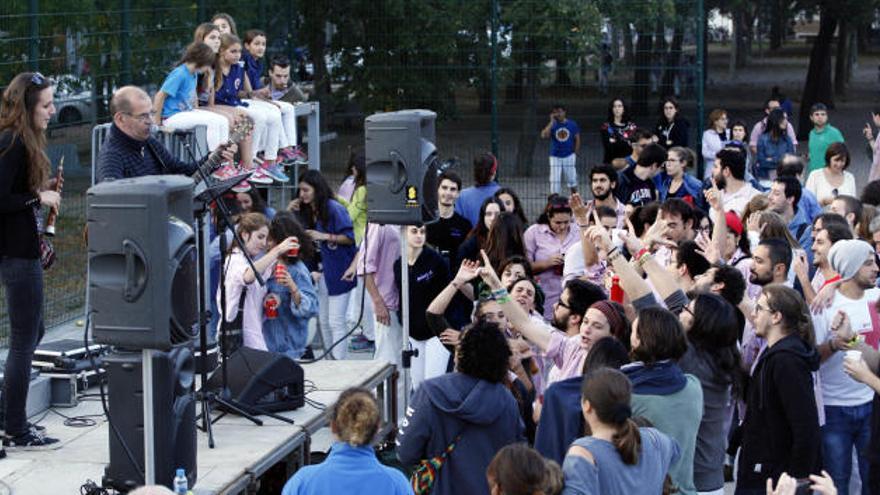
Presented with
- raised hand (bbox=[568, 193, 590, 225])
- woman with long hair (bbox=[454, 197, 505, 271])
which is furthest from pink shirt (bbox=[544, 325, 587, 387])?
woman with long hair (bbox=[454, 197, 505, 271])

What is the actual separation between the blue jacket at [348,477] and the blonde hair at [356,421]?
4 cm

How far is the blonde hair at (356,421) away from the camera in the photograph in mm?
5473

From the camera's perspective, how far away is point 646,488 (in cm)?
555

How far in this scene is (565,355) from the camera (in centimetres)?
706

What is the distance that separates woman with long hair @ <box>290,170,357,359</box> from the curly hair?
489 centimetres

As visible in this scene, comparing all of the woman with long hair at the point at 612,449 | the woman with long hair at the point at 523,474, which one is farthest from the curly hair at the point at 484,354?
the woman with long hair at the point at 523,474

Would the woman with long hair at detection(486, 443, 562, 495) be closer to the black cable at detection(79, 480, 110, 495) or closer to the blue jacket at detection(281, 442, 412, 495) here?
the blue jacket at detection(281, 442, 412, 495)

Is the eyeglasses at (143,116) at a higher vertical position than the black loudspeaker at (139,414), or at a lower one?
higher

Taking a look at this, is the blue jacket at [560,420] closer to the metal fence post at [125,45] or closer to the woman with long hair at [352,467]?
the woman with long hair at [352,467]

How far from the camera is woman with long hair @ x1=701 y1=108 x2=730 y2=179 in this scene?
16.2 meters

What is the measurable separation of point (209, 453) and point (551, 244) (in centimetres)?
379

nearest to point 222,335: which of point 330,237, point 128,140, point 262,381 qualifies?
point 262,381

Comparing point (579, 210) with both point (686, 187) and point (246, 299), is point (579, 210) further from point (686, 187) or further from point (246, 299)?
point (686, 187)

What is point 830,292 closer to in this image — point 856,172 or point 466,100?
point 466,100
